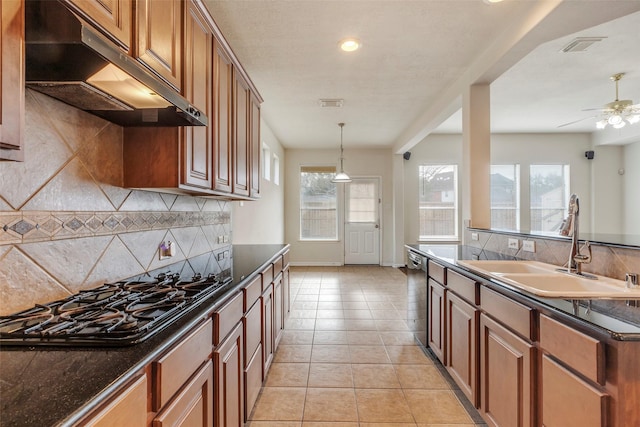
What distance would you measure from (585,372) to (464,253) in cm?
166

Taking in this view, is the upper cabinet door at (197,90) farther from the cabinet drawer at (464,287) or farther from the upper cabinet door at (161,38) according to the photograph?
the cabinet drawer at (464,287)

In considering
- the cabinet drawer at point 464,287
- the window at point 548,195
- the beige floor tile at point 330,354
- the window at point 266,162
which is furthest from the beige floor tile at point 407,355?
A: the window at point 548,195

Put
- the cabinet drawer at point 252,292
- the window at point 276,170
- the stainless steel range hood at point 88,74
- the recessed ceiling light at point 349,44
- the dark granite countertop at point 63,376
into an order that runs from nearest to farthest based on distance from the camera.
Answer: the dark granite countertop at point 63,376 → the stainless steel range hood at point 88,74 → the cabinet drawer at point 252,292 → the recessed ceiling light at point 349,44 → the window at point 276,170

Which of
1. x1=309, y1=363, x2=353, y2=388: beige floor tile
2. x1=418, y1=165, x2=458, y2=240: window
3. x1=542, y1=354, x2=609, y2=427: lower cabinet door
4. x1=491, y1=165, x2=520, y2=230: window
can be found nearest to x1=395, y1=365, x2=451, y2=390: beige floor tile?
x1=309, y1=363, x2=353, y2=388: beige floor tile

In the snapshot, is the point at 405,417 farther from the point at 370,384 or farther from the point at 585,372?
the point at 585,372

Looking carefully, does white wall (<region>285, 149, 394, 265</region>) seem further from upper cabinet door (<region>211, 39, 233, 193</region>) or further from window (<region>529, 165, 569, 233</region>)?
upper cabinet door (<region>211, 39, 233, 193</region>)

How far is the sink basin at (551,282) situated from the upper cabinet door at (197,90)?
170 cm

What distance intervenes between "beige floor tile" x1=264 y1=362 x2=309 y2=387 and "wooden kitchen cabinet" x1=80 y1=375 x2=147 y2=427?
1.62 meters

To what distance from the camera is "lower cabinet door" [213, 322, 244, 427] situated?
1289mm

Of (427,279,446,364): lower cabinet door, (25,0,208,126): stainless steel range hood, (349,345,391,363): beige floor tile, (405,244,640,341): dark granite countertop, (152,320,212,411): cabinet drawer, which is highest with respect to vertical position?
(25,0,208,126): stainless steel range hood

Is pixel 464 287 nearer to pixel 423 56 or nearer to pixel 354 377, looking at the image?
pixel 354 377

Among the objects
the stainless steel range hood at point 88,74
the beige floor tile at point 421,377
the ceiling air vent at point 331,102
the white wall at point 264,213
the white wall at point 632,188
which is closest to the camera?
the stainless steel range hood at point 88,74

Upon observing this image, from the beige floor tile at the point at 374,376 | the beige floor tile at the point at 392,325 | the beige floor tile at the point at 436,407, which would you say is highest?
the beige floor tile at the point at 392,325

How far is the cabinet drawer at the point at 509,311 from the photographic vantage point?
126cm
